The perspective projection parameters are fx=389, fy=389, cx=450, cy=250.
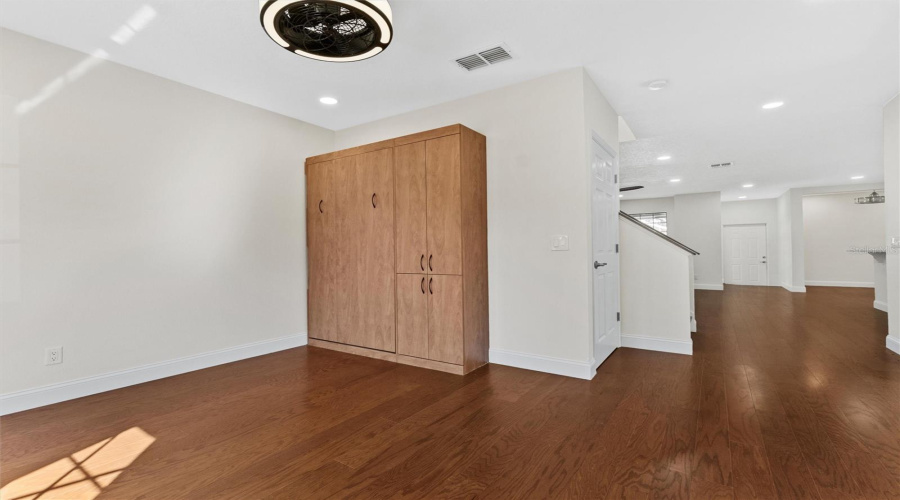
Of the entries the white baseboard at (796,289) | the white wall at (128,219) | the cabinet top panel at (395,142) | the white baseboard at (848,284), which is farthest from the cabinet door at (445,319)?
the white baseboard at (848,284)

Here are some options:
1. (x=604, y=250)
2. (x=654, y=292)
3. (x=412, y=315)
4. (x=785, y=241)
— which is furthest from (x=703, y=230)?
(x=412, y=315)

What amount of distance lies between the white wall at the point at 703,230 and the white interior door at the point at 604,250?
7165mm

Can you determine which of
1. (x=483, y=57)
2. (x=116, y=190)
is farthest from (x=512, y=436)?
(x=116, y=190)

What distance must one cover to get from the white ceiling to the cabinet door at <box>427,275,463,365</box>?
5.93 ft

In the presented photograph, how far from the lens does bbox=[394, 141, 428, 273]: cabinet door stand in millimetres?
3543

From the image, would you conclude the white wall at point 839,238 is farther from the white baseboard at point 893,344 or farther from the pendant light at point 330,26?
the pendant light at point 330,26

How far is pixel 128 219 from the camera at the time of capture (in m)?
3.16

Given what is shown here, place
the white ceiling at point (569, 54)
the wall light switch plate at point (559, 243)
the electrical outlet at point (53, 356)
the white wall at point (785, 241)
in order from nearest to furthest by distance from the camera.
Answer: the white ceiling at point (569, 54)
the electrical outlet at point (53, 356)
the wall light switch plate at point (559, 243)
the white wall at point (785, 241)

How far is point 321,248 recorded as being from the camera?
14.3ft

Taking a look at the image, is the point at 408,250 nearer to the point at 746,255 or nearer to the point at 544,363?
the point at 544,363

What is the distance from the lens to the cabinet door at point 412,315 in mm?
3535

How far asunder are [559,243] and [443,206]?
1.04m

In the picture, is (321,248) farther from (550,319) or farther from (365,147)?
(550,319)

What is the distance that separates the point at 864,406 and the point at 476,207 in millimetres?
3011
